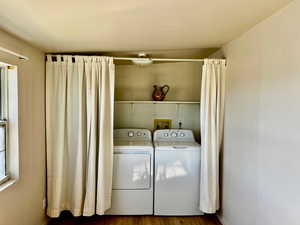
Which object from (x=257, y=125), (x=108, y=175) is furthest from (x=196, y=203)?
(x=257, y=125)

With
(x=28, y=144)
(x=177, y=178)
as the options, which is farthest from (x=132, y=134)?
(x=28, y=144)

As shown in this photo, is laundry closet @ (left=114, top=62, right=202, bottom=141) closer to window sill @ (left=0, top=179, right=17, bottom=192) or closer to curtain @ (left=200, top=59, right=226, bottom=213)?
curtain @ (left=200, top=59, right=226, bottom=213)

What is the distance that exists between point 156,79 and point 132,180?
5.72 feet

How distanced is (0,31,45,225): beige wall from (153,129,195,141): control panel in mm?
1657

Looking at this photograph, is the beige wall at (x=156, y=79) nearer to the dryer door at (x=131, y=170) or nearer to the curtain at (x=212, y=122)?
the curtain at (x=212, y=122)

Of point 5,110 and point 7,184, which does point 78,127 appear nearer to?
point 5,110

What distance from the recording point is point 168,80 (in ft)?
12.4

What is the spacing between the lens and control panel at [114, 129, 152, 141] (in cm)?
346

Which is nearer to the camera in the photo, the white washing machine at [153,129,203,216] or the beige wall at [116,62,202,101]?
the white washing machine at [153,129,203,216]

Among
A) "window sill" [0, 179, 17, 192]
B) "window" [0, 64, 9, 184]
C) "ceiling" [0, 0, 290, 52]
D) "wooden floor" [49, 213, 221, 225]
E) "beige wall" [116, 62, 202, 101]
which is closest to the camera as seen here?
"ceiling" [0, 0, 290, 52]

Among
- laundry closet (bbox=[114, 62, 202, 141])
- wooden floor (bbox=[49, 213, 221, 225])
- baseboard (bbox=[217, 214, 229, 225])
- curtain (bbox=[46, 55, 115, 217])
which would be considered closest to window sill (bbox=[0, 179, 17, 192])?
curtain (bbox=[46, 55, 115, 217])

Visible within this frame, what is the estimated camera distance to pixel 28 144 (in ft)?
7.36

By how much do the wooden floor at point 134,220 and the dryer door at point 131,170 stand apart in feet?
1.33

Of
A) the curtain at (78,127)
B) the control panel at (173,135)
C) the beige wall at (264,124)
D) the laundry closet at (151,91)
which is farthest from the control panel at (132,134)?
the beige wall at (264,124)
